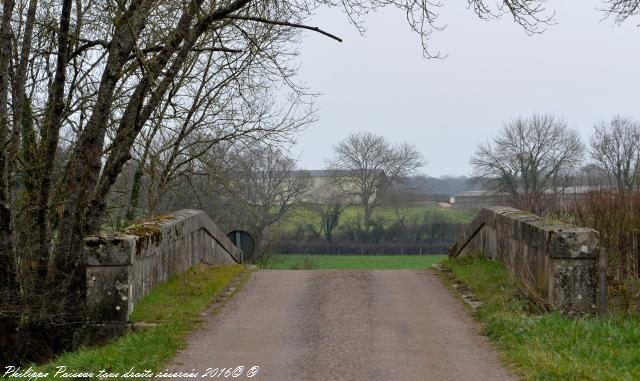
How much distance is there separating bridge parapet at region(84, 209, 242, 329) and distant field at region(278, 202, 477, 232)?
3618 cm

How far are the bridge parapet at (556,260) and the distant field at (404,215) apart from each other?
37333 mm

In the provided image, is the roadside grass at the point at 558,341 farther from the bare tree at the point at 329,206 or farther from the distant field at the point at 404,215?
the bare tree at the point at 329,206

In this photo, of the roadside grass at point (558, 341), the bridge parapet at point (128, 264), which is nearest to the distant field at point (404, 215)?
the bridge parapet at point (128, 264)

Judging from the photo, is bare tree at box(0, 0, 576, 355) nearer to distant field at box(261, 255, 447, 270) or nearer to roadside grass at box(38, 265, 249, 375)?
roadside grass at box(38, 265, 249, 375)

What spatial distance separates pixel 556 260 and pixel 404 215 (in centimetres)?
4716

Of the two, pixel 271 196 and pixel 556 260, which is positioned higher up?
pixel 271 196

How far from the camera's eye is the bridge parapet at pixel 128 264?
7844 mm

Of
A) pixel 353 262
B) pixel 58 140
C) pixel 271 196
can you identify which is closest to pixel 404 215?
pixel 353 262

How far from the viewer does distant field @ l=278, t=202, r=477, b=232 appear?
163 feet

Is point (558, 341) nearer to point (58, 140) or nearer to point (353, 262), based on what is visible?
point (58, 140)

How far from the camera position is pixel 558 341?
6375mm

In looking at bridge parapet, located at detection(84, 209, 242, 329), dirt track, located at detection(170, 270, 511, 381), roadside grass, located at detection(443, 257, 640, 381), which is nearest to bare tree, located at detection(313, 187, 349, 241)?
bridge parapet, located at detection(84, 209, 242, 329)

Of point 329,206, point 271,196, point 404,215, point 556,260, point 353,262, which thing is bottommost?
point 353,262

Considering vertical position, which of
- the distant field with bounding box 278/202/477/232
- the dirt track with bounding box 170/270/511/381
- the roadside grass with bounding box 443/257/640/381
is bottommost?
the dirt track with bounding box 170/270/511/381
